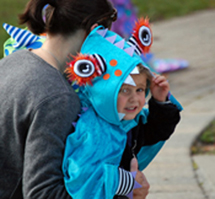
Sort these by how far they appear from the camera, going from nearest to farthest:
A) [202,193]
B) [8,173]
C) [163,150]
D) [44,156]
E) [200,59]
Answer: [44,156], [8,173], [202,193], [163,150], [200,59]

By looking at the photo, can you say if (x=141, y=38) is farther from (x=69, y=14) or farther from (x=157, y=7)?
(x=157, y=7)

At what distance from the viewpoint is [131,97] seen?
1962mm

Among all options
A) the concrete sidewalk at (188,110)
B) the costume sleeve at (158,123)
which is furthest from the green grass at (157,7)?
the costume sleeve at (158,123)

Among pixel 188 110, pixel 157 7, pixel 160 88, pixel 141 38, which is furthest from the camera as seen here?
pixel 157 7

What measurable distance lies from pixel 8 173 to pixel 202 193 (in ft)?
5.98

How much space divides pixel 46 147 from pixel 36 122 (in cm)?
11

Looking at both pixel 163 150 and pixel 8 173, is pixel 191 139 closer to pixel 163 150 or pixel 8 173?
pixel 163 150

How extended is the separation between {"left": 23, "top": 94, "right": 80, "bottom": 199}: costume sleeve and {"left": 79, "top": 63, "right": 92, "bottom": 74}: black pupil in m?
0.16

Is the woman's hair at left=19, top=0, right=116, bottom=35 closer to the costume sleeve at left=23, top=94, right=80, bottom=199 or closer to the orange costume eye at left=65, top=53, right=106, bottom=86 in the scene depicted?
the orange costume eye at left=65, top=53, right=106, bottom=86

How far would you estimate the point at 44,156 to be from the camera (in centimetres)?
168

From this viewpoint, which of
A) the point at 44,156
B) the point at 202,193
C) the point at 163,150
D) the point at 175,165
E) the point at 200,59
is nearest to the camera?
the point at 44,156

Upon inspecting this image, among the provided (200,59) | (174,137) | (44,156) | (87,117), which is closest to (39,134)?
(44,156)

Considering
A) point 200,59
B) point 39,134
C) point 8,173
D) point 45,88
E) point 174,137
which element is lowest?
point 200,59

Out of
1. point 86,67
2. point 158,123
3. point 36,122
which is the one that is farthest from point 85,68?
point 158,123
